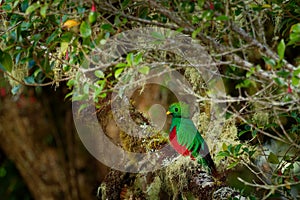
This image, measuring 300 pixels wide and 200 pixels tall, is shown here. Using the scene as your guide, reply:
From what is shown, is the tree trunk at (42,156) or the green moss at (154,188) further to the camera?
the tree trunk at (42,156)

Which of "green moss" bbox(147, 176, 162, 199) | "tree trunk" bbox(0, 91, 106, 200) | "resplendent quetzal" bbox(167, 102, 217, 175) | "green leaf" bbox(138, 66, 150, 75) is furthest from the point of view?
"tree trunk" bbox(0, 91, 106, 200)

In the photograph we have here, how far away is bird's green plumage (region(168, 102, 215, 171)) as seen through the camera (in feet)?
7.46

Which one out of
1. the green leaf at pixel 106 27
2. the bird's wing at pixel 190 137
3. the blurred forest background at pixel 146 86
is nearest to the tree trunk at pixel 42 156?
the blurred forest background at pixel 146 86

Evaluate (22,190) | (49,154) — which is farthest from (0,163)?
(49,154)

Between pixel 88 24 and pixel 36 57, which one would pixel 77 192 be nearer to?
pixel 36 57

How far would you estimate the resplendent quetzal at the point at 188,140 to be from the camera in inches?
89.4

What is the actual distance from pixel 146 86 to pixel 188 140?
0.69 meters

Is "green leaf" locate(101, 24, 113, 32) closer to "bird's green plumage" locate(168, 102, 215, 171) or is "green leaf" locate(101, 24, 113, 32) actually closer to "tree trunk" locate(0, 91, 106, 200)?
"bird's green plumage" locate(168, 102, 215, 171)

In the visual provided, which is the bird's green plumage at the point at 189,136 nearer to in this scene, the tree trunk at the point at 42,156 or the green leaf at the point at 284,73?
the green leaf at the point at 284,73

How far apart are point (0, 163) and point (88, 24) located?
3.93 meters

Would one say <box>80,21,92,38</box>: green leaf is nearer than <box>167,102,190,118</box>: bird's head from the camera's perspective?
Yes

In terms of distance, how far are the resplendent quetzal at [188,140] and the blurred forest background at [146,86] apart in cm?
6

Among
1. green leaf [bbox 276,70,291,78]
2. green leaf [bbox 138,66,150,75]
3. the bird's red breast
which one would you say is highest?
green leaf [bbox 276,70,291,78]

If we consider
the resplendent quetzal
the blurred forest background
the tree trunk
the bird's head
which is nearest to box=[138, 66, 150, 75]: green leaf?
the blurred forest background
